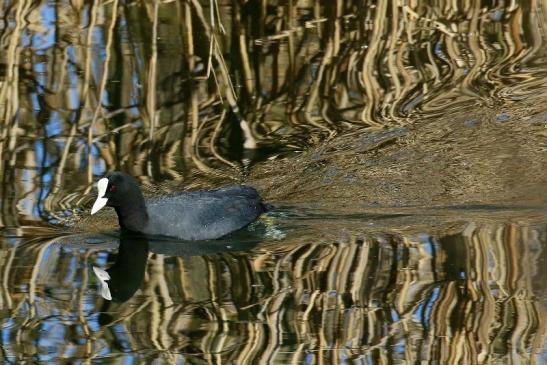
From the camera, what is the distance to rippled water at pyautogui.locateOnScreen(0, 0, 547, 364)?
5.25 metres

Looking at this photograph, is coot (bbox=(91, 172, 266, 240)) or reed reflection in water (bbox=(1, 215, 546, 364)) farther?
coot (bbox=(91, 172, 266, 240))

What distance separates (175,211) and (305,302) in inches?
54.2

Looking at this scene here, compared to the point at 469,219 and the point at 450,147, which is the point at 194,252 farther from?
the point at 450,147

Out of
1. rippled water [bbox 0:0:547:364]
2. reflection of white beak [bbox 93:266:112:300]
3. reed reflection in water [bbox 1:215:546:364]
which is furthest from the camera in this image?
reflection of white beak [bbox 93:266:112:300]

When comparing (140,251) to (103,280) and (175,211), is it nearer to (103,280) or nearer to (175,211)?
(175,211)

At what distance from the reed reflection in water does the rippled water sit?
15mm

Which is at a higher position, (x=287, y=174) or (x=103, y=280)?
(x=287, y=174)

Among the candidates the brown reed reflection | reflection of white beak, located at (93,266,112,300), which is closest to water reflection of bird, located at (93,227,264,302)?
reflection of white beak, located at (93,266,112,300)

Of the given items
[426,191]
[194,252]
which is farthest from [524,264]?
[194,252]

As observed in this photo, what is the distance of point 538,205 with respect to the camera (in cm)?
692

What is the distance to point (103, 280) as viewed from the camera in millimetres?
6000

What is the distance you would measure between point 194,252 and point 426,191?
1.64m

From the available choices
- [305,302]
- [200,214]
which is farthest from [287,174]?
[305,302]

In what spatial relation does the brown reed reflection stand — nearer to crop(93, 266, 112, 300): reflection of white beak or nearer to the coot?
the coot
